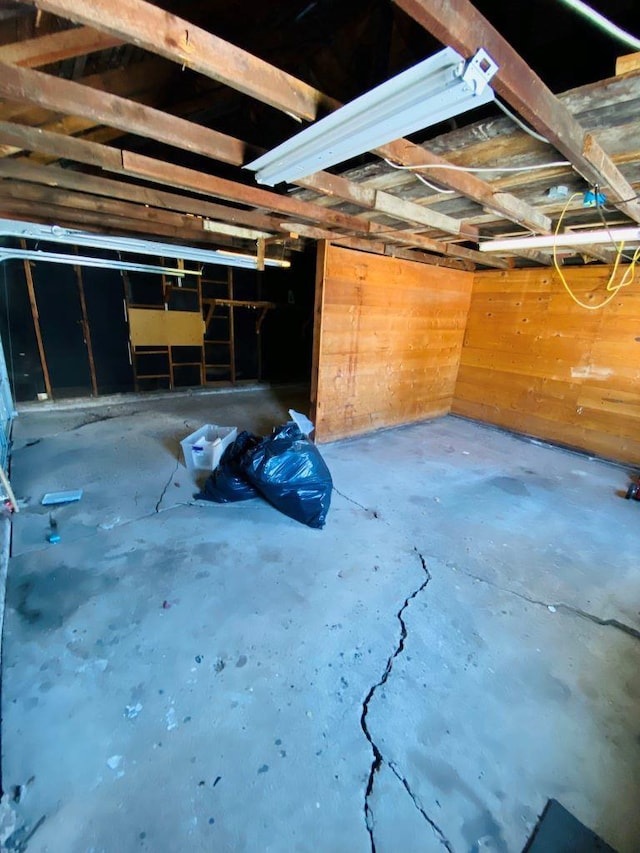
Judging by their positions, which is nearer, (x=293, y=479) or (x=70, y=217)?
(x=293, y=479)

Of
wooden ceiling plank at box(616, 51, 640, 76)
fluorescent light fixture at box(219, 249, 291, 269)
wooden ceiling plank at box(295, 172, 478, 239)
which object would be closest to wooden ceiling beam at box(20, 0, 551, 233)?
wooden ceiling plank at box(295, 172, 478, 239)

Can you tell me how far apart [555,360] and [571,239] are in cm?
193

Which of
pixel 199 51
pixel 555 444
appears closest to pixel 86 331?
pixel 199 51

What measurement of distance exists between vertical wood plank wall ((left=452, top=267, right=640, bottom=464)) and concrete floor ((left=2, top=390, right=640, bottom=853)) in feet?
5.11

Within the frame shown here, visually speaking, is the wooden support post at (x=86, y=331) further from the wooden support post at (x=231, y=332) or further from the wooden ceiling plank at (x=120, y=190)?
the wooden ceiling plank at (x=120, y=190)

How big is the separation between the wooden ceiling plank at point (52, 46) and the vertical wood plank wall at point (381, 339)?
219 centimetres

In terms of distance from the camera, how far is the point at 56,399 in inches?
178

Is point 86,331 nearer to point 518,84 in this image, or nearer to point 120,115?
point 120,115

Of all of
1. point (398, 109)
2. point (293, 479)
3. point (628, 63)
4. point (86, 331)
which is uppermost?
point (628, 63)

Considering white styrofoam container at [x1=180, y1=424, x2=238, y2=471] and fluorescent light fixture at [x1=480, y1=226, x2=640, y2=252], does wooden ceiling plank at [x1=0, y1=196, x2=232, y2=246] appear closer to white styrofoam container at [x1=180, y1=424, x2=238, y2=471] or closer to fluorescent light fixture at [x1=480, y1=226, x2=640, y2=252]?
white styrofoam container at [x1=180, y1=424, x2=238, y2=471]

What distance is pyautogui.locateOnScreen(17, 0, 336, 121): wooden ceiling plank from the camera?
0.89 meters

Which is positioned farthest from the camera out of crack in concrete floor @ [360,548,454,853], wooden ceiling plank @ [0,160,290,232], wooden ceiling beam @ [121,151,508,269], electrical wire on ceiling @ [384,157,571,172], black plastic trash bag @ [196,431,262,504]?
black plastic trash bag @ [196,431,262,504]

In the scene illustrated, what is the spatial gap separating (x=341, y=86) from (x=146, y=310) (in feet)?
11.6

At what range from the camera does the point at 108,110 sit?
4.39 ft
